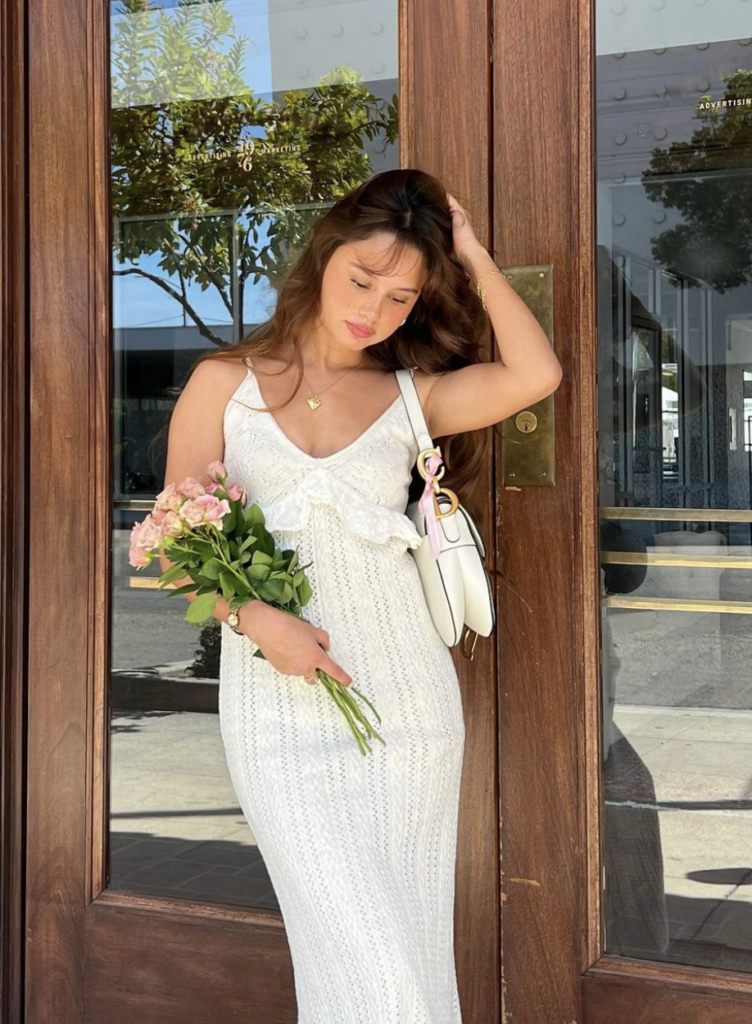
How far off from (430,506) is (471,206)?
28.1 inches

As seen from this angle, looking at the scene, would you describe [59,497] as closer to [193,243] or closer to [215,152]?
[193,243]

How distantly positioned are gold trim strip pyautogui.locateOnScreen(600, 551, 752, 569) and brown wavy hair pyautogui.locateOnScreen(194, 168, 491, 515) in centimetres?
31

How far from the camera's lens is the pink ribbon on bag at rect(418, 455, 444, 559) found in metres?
2.27

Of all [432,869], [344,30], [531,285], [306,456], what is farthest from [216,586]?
[344,30]

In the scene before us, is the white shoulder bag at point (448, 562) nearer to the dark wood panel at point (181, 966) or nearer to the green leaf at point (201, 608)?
the green leaf at point (201, 608)

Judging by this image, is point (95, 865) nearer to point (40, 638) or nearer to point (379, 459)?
point (40, 638)

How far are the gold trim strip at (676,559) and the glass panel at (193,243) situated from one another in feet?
3.11

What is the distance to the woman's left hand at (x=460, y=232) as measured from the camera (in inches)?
91.5

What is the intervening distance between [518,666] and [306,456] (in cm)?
69

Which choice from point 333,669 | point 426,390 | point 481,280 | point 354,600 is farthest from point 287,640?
point 481,280

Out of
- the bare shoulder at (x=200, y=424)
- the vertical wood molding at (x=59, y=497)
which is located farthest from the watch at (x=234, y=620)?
the vertical wood molding at (x=59, y=497)

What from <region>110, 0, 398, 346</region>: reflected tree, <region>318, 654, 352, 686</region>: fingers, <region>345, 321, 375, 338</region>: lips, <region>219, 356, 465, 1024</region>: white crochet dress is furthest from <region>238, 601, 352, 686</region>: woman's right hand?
<region>110, 0, 398, 346</region>: reflected tree

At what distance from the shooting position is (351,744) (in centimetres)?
219

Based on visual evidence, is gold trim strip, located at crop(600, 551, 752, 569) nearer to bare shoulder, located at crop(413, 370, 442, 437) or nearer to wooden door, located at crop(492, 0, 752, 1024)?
wooden door, located at crop(492, 0, 752, 1024)
